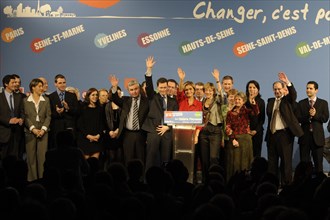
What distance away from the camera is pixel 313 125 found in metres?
9.01

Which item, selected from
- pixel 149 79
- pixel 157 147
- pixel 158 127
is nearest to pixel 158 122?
pixel 158 127

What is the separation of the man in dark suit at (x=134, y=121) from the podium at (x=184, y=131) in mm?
556

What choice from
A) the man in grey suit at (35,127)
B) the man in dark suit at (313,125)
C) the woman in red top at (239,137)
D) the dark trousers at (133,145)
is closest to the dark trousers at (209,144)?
the woman in red top at (239,137)

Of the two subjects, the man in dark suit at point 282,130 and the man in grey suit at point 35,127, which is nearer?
the man in dark suit at point 282,130

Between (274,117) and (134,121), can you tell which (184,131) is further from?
(274,117)

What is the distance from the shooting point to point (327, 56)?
408 inches

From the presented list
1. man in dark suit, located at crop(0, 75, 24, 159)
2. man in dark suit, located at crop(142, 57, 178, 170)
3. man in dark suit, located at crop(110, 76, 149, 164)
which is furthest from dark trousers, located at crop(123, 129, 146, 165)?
man in dark suit, located at crop(0, 75, 24, 159)

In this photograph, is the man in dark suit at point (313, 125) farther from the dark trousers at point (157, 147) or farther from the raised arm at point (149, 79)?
the raised arm at point (149, 79)

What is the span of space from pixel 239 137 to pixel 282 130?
61 centimetres

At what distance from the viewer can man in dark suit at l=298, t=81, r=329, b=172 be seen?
8.97 m

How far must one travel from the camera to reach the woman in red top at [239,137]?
8.41 meters

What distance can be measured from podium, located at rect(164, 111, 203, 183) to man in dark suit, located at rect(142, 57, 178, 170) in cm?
20

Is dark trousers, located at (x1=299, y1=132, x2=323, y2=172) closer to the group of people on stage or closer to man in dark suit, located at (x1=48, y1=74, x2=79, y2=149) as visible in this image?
the group of people on stage

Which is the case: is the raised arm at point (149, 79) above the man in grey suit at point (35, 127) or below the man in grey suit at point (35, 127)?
above
